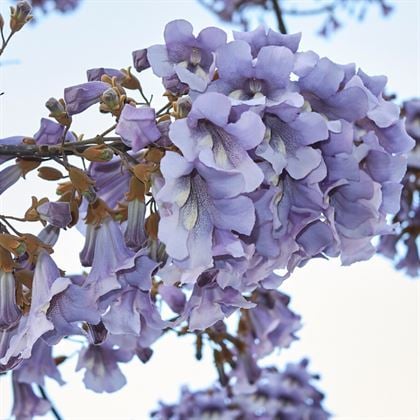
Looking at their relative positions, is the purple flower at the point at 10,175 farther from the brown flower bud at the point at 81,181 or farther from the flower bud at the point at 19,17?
the flower bud at the point at 19,17

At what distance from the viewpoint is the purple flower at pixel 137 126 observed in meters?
1.32

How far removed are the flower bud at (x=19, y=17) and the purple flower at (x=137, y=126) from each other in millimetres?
406

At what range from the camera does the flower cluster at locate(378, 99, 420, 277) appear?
3.79 m

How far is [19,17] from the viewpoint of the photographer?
159 centimetres

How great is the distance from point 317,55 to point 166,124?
0.29 m

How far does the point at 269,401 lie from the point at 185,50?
437cm

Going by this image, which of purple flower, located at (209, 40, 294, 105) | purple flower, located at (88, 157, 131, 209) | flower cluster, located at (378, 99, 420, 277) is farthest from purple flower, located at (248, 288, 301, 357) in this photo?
purple flower, located at (209, 40, 294, 105)

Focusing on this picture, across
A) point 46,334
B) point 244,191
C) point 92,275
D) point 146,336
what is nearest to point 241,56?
point 244,191

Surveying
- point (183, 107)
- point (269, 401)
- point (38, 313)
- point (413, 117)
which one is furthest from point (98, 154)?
point (269, 401)

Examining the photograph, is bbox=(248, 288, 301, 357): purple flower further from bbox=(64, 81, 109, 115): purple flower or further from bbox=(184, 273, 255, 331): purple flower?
bbox=(64, 81, 109, 115): purple flower

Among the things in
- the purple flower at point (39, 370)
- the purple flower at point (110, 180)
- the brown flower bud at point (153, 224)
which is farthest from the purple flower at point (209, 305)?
the purple flower at point (39, 370)

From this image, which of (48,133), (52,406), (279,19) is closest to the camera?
(48,133)

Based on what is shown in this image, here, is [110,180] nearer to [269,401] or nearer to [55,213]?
[55,213]

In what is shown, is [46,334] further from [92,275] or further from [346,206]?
[346,206]
